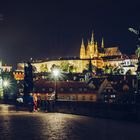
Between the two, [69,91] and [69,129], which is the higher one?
[69,91]

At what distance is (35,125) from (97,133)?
10.7m

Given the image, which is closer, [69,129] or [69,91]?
[69,129]

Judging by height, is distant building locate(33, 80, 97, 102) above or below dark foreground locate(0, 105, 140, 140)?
above

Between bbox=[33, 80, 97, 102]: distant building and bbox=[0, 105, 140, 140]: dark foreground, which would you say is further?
bbox=[33, 80, 97, 102]: distant building

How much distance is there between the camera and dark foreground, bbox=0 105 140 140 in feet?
144

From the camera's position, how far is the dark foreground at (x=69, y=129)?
4387cm

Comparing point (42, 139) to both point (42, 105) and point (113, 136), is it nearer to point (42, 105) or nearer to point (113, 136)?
point (113, 136)

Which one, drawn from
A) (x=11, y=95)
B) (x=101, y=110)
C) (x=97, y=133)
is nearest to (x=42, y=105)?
(x=101, y=110)

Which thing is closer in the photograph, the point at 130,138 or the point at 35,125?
the point at 130,138

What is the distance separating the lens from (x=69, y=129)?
50312 millimetres

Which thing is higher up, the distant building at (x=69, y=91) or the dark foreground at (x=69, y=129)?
A: the distant building at (x=69, y=91)

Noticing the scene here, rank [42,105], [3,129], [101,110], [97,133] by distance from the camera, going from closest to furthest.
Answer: [97,133] → [3,129] → [101,110] → [42,105]

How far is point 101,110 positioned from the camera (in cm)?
6131

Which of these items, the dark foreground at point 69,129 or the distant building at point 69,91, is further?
the distant building at point 69,91
